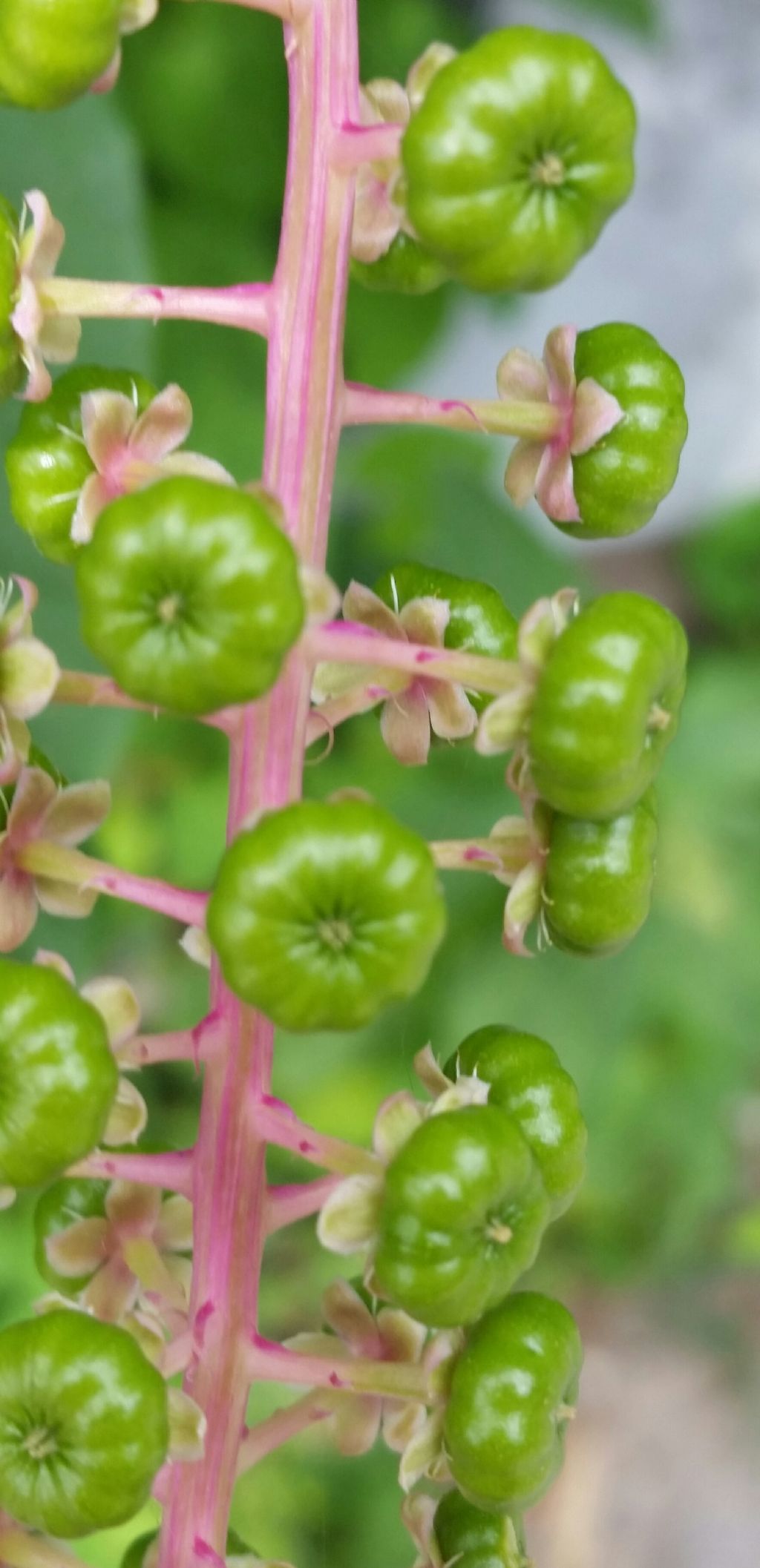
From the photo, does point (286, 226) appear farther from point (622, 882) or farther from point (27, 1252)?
point (27, 1252)

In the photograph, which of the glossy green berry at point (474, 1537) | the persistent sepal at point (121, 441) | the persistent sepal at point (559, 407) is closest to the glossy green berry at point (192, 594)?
the persistent sepal at point (121, 441)

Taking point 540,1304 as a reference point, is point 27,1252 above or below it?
below

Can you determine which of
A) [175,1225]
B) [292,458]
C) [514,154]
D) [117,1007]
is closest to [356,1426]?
[175,1225]

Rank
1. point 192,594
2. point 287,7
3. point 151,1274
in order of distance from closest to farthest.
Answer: point 192,594, point 287,7, point 151,1274

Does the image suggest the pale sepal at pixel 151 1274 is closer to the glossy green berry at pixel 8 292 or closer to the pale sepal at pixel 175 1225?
the pale sepal at pixel 175 1225

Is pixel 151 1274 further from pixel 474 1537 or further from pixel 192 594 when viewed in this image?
pixel 192 594

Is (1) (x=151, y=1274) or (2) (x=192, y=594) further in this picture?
(1) (x=151, y=1274)

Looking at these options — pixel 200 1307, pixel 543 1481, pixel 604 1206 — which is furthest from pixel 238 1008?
pixel 604 1206
